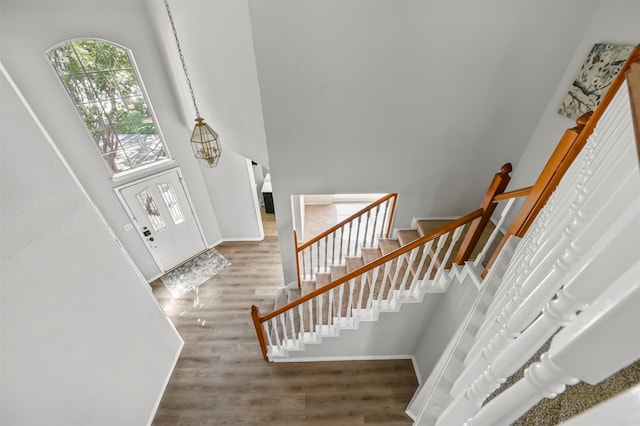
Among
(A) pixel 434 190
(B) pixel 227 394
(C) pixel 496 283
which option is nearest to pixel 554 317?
(C) pixel 496 283

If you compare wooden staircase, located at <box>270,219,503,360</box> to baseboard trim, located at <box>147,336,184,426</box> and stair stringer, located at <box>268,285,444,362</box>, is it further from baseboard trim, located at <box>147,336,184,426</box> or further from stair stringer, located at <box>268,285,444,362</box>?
baseboard trim, located at <box>147,336,184,426</box>

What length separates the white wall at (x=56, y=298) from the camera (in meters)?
1.48

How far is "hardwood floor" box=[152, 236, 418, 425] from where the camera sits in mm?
2803

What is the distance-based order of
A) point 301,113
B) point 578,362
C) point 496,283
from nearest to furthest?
1. point 578,362
2. point 496,283
3. point 301,113

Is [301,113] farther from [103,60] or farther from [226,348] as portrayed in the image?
[226,348]

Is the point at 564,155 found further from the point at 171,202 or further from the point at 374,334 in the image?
the point at 171,202

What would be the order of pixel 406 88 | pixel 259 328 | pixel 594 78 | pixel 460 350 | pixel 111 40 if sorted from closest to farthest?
pixel 460 350, pixel 594 78, pixel 406 88, pixel 259 328, pixel 111 40

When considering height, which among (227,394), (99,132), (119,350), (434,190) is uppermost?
(99,132)

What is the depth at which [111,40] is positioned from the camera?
9.99 feet

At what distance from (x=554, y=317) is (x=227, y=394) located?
3.41 m

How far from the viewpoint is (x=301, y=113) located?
2.55 metres

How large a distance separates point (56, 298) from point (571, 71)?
4357 mm

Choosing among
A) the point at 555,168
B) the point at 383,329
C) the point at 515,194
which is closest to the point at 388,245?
the point at 383,329

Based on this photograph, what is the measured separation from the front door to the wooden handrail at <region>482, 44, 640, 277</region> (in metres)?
4.41
